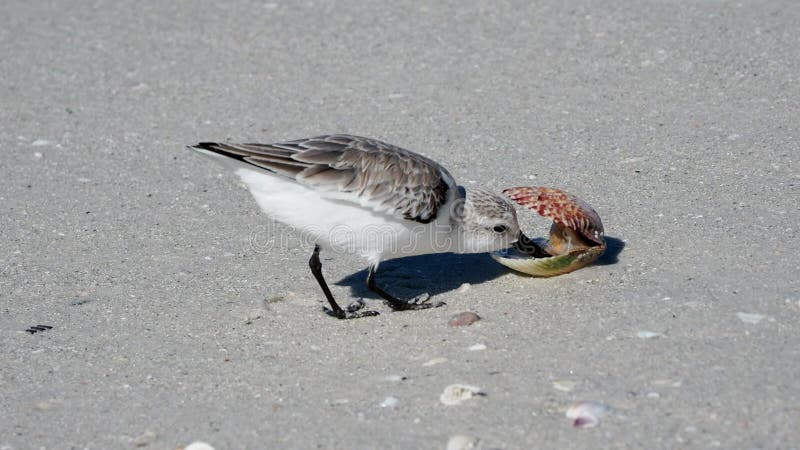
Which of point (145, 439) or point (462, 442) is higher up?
point (462, 442)

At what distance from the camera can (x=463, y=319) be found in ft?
18.1

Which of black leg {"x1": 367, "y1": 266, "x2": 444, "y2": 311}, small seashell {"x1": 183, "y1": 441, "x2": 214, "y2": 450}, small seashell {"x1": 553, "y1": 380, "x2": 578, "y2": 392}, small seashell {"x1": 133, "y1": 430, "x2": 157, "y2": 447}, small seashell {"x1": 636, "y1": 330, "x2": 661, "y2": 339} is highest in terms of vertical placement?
small seashell {"x1": 636, "y1": 330, "x2": 661, "y2": 339}

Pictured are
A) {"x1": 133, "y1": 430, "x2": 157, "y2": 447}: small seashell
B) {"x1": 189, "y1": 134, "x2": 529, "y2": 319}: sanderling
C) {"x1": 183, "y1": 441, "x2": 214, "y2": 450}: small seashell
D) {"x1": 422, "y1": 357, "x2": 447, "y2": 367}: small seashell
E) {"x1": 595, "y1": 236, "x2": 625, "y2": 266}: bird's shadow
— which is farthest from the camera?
{"x1": 595, "y1": 236, "x2": 625, "y2": 266}: bird's shadow

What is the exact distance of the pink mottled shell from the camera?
5.87m

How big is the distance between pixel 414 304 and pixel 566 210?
3.43ft

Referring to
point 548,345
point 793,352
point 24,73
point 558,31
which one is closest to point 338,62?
point 558,31

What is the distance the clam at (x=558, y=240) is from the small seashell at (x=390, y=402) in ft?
4.92

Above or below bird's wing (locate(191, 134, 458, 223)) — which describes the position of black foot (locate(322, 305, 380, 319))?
below

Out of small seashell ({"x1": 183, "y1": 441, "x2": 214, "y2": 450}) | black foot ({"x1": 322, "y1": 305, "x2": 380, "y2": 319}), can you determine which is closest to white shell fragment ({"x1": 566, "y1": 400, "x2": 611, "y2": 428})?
small seashell ({"x1": 183, "y1": 441, "x2": 214, "y2": 450})

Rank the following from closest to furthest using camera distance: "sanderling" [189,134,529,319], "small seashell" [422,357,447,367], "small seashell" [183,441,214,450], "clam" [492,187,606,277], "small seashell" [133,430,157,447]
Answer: "small seashell" [183,441,214,450]
"small seashell" [133,430,157,447]
"small seashell" [422,357,447,367]
"sanderling" [189,134,529,319]
"clam" [492,187,606,277]

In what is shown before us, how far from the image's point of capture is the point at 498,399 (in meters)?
4.60

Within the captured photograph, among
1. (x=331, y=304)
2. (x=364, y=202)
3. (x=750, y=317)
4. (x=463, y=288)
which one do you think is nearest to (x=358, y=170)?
(x=364, y=202)

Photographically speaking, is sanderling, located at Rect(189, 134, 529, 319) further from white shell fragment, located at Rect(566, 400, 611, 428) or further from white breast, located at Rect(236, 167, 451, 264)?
white shell fragment, located at Rect(566, 400, 611, 428)

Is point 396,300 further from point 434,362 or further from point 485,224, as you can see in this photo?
point 434,362
